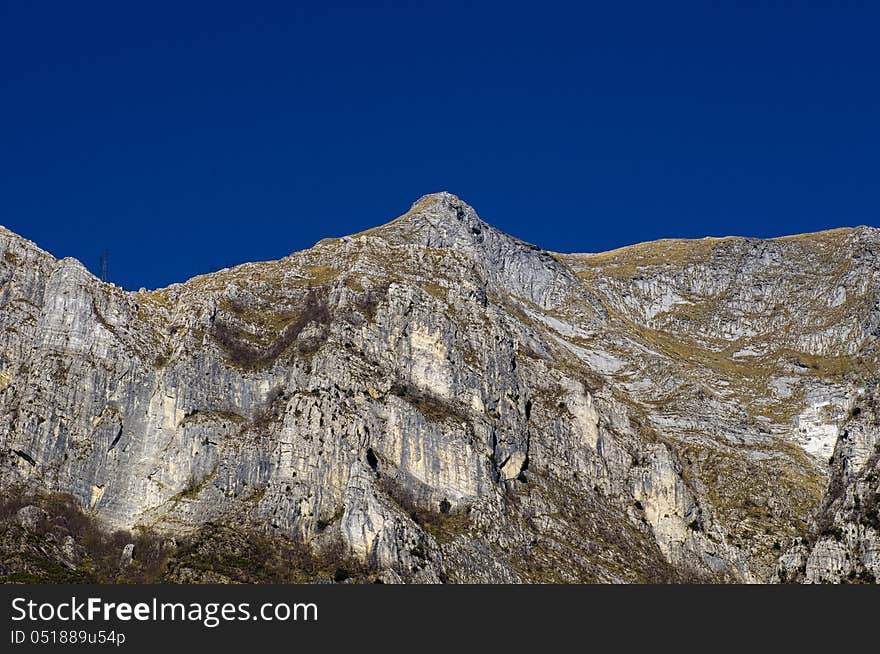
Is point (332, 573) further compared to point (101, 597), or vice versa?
point (332, 573)

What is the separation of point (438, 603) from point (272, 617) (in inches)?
505

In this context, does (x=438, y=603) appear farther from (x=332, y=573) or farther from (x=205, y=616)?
(x=332, y=573)

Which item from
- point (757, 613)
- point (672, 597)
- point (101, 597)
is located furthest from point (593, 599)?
point (101, 597)

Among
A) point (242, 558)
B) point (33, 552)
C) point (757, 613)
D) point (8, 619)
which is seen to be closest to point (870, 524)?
point (242, 558)

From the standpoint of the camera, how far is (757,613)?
104750mm

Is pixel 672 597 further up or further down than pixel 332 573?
further down

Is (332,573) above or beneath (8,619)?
above

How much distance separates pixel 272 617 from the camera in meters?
105

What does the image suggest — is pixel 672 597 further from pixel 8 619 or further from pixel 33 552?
pixel 33 552

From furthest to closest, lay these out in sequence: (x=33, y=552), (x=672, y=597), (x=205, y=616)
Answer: (x=33, y=552)
(x=672, y=597)
(x=205, y=616)

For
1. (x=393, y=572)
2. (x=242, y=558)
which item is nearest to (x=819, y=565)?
(x=393, y=572)

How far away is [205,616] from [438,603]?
17.7 meters

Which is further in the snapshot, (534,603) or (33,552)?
(33,552)

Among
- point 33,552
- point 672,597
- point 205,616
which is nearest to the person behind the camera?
point 205,616
